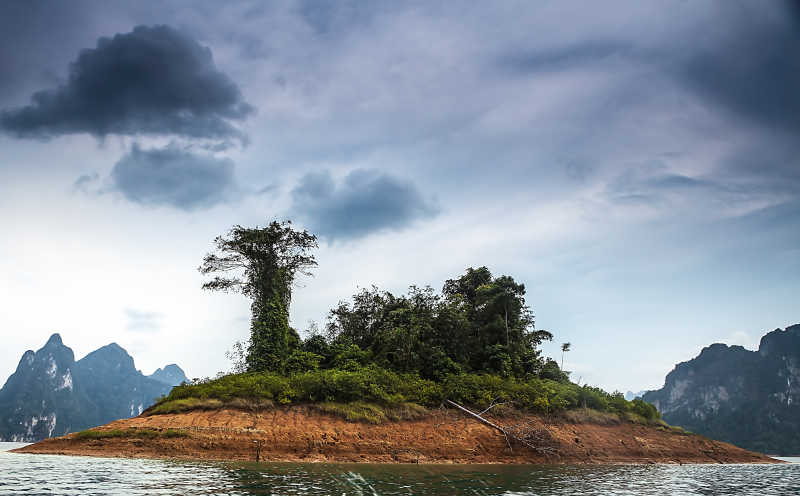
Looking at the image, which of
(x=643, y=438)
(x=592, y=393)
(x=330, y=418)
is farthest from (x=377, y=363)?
(x=643, y=438)

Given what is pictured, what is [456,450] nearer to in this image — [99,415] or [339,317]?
[339,317]

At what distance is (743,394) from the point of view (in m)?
122

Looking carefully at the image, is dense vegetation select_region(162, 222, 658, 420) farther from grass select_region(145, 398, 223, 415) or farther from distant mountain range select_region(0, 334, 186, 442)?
distant mountain range select_region(0, 334, 186, 442)

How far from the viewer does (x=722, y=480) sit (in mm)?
19781

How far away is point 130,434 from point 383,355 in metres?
17.9

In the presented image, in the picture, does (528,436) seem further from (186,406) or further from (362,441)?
(186,406)

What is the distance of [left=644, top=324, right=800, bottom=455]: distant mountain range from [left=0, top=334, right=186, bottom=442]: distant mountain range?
11916cm

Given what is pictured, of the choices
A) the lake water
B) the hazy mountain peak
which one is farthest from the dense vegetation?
the hazy mountain peak

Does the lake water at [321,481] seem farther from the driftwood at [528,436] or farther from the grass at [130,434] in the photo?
the driftwood at [528,436]

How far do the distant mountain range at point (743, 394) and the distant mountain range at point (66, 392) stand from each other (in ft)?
391

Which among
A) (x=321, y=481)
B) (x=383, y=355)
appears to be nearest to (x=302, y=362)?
(x=383, y=355)

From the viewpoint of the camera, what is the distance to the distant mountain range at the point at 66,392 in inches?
3913

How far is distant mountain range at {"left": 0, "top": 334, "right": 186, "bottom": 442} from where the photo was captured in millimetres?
99381

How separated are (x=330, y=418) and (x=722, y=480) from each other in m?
19.2
